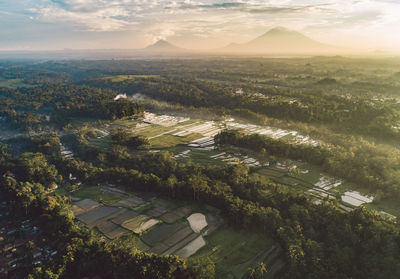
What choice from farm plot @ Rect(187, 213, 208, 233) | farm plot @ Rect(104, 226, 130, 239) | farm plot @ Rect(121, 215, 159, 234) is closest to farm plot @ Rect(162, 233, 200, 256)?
farm plot @ Rect(187, 213, 208, 233)

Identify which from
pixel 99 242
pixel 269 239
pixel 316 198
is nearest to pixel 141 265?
pixel 99 242

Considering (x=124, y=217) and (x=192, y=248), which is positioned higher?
(x=124, y=217)

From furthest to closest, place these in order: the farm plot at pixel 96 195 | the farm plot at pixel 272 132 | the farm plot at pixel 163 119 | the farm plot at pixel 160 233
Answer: the farm plot at pixel 163 119
the farm plot at pixel 272 132
the farm plot at pixel 96 195
the farm plot at pixel 160 233

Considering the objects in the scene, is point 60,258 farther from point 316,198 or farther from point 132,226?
point 316,198

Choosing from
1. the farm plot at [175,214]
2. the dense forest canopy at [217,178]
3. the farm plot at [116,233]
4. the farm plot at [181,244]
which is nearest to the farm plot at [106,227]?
the farm plot at [116,233]

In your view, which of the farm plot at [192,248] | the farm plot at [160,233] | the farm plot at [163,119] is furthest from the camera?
the farm plot at [163,119]

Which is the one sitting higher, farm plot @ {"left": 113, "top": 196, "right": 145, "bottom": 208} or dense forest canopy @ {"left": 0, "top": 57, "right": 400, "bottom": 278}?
dense forest canopy @ {"left": 0, "top": 57, "right": 400, "bottom": 278}

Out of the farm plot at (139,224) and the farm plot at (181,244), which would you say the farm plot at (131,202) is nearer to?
the farm plot at (139,224)

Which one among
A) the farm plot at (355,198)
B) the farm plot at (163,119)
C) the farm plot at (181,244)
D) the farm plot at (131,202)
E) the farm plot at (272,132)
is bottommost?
the farm plot at (181,244)

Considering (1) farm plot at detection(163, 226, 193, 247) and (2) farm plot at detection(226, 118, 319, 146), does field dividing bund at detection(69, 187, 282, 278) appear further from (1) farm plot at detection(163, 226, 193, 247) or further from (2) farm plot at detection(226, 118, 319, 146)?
(2) farm plot at detection(226, 118, 319, 146)

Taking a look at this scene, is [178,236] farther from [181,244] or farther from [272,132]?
[272,132]

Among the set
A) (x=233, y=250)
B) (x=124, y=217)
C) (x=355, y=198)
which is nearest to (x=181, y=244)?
(x=233, y=250)
